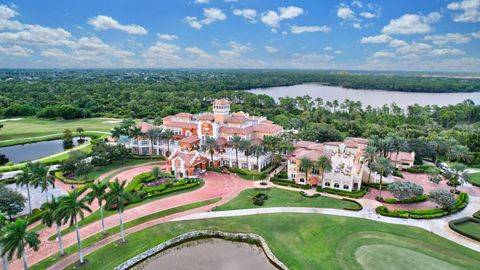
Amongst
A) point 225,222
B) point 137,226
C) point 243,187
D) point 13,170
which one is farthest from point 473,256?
point 13,170

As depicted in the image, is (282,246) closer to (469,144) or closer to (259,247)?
(259,247)

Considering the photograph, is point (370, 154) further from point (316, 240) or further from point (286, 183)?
point (316, 240)

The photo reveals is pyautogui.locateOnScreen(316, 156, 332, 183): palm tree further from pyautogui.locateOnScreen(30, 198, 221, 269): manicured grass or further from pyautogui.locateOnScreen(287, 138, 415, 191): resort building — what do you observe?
pyautogui.locateOnScreen(30, 198, 221, 269): manicured grass

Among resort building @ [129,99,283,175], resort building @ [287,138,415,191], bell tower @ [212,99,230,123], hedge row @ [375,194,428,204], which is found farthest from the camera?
bell tower @ [212,99,230,123]

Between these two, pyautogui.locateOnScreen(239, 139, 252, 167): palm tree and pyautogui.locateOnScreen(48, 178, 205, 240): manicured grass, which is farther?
pyautogui.locateOnScreen(239, 139, 252, 167): palm tree

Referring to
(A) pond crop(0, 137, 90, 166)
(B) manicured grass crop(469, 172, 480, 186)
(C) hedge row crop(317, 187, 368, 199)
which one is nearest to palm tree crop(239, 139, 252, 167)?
(C) hedge row crop(317, 187, 368, 199)

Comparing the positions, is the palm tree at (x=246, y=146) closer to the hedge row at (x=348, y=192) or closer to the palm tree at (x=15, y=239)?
the hedge row at (x=348, y=192)
